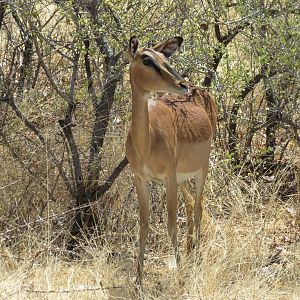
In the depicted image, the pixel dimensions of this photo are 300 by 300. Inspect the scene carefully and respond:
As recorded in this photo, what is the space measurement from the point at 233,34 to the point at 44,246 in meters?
2.89

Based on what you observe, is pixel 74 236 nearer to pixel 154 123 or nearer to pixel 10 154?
pixel 10 154

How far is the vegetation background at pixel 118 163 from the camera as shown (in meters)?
6.40

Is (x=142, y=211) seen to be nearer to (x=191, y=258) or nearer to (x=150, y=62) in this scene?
(x=191, y=258)

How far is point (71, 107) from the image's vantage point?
23.8 feet

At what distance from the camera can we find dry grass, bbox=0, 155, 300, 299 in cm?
609

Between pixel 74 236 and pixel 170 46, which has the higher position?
pixel 170 46

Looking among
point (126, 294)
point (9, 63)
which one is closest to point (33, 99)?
point (9, 63)

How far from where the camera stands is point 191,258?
6.63 meters

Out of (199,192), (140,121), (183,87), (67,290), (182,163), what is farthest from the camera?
(199,192)

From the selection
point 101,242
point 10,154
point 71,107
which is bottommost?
point 101,242

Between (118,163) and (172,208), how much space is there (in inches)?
51.1

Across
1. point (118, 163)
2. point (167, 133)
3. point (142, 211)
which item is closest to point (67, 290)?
point (142, 211)

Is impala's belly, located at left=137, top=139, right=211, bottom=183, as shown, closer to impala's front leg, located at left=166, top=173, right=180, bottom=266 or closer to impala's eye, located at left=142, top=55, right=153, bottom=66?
impala's front leg, located at left=166, top=173, right=180, bottom=266

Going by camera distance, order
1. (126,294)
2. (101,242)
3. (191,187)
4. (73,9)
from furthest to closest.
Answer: (191,187)
(101,242)
(73,9)
(126,294)
